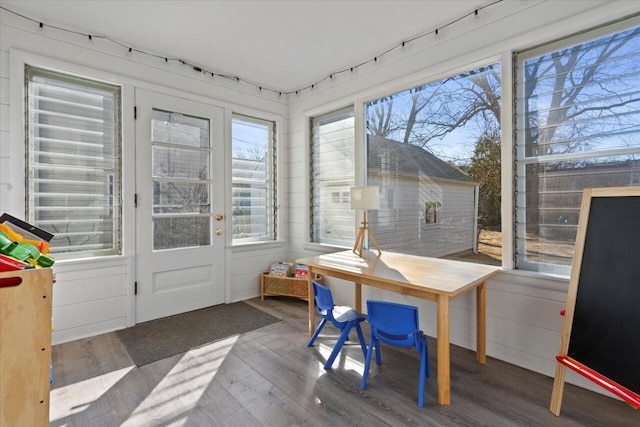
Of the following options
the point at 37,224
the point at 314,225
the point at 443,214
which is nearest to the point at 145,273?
the point at 37,224

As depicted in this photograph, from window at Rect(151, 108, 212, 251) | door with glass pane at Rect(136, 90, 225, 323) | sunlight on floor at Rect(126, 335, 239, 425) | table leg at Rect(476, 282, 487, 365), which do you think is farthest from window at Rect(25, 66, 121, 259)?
table leg at Rect(476, 282, 487, 365)

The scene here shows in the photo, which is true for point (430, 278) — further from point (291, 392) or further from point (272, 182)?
point (272, 182)

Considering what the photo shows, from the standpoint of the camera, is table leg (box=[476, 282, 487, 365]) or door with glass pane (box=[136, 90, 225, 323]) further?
door with glass pane (box=[136, 90, 225, 323])

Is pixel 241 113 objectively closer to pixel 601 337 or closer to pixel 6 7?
pixel 6 7

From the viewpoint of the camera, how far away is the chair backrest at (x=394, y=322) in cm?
183

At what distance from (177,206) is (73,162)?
946 millimetres

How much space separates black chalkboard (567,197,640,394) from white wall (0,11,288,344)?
3202 mm

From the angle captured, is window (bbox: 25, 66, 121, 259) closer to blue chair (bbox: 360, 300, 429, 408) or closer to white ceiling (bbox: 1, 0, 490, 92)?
white ceiling (bbox: 1, 0, 490, 92)

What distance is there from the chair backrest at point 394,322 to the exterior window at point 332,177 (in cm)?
165

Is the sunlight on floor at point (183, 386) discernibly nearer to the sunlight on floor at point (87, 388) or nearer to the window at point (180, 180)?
the sunlight on floor at point (87, 388)

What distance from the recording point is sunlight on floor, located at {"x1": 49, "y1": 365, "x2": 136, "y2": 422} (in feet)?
5.88

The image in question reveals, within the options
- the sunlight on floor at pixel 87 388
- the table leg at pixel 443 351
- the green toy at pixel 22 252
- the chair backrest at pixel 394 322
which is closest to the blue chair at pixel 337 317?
the chair backrest at pixel 394 322

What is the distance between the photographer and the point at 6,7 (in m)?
2.37

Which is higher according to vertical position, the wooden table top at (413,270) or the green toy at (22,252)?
the green toy at (22,252)
